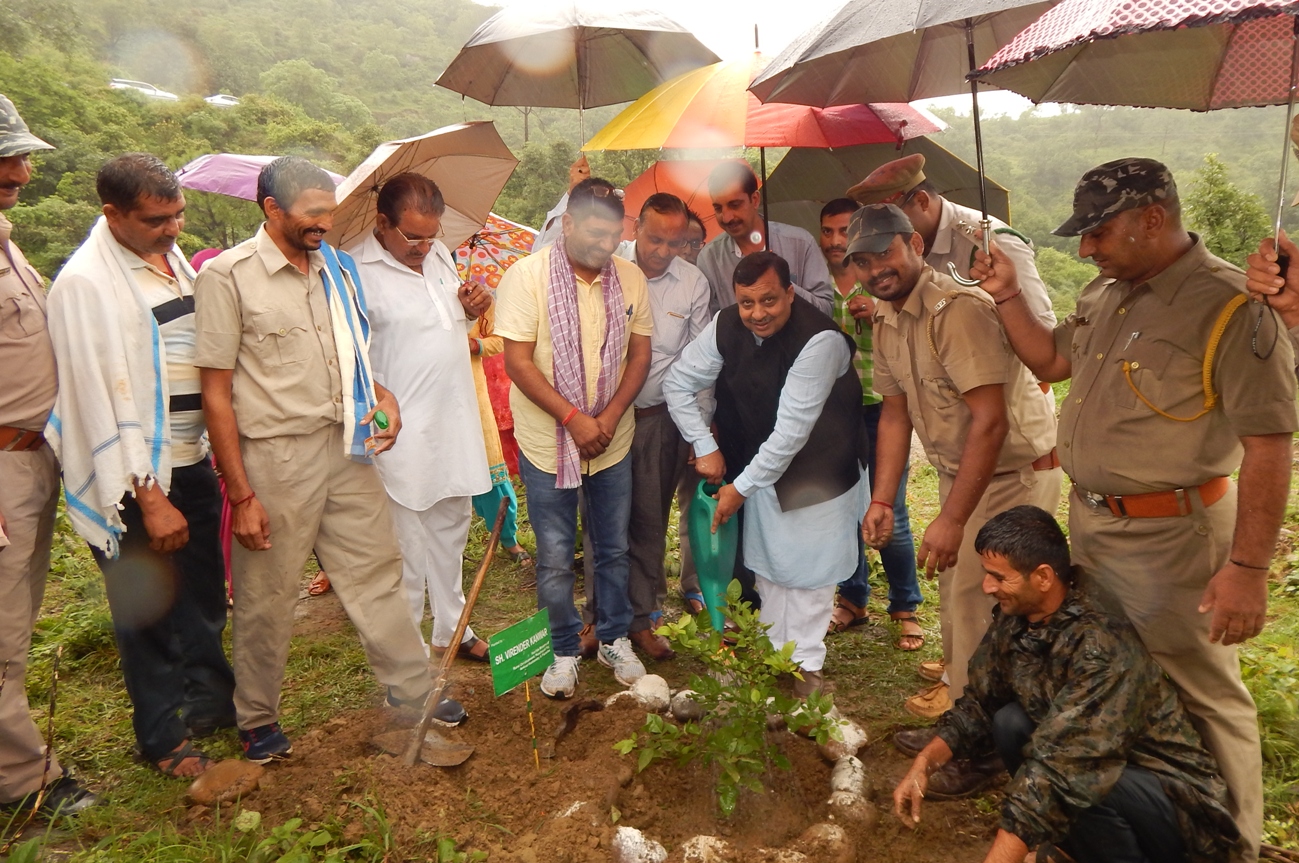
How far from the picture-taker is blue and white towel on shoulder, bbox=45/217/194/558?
262 centimetres

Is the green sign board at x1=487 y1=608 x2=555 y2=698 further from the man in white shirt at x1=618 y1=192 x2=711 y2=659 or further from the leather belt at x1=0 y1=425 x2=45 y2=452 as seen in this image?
the leather belt at x1=0 y1=425 x2=45 y2=452

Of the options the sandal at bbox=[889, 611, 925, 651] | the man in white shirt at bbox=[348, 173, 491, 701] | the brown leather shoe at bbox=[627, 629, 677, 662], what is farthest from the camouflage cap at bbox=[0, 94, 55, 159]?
the sandal at bbox=[889, 611, 925, 651]

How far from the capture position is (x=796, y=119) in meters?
4.07

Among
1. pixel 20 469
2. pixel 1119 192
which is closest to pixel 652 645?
pixel 20 469

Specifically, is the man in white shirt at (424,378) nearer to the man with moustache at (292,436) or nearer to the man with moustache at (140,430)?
the man with moustache at (292,436)

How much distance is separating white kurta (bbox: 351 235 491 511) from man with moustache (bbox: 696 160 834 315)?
133 centimetres

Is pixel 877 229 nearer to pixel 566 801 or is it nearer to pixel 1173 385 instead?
pixel 1173 385

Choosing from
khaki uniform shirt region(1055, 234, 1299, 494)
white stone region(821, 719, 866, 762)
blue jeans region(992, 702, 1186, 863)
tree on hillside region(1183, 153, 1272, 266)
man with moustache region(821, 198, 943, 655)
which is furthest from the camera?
tree on hillside region(1183, 153, 1272, 266)

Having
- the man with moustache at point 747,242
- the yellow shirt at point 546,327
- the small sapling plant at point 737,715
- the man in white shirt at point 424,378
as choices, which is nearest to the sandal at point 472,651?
the man in white shirt at point 424,378

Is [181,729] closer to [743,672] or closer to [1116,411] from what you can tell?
[743,672]

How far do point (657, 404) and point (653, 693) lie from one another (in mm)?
1277

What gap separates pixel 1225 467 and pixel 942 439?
0.95m

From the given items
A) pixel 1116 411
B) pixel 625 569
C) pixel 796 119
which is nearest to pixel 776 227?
pixel 796 119

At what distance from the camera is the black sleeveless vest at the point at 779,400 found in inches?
131
